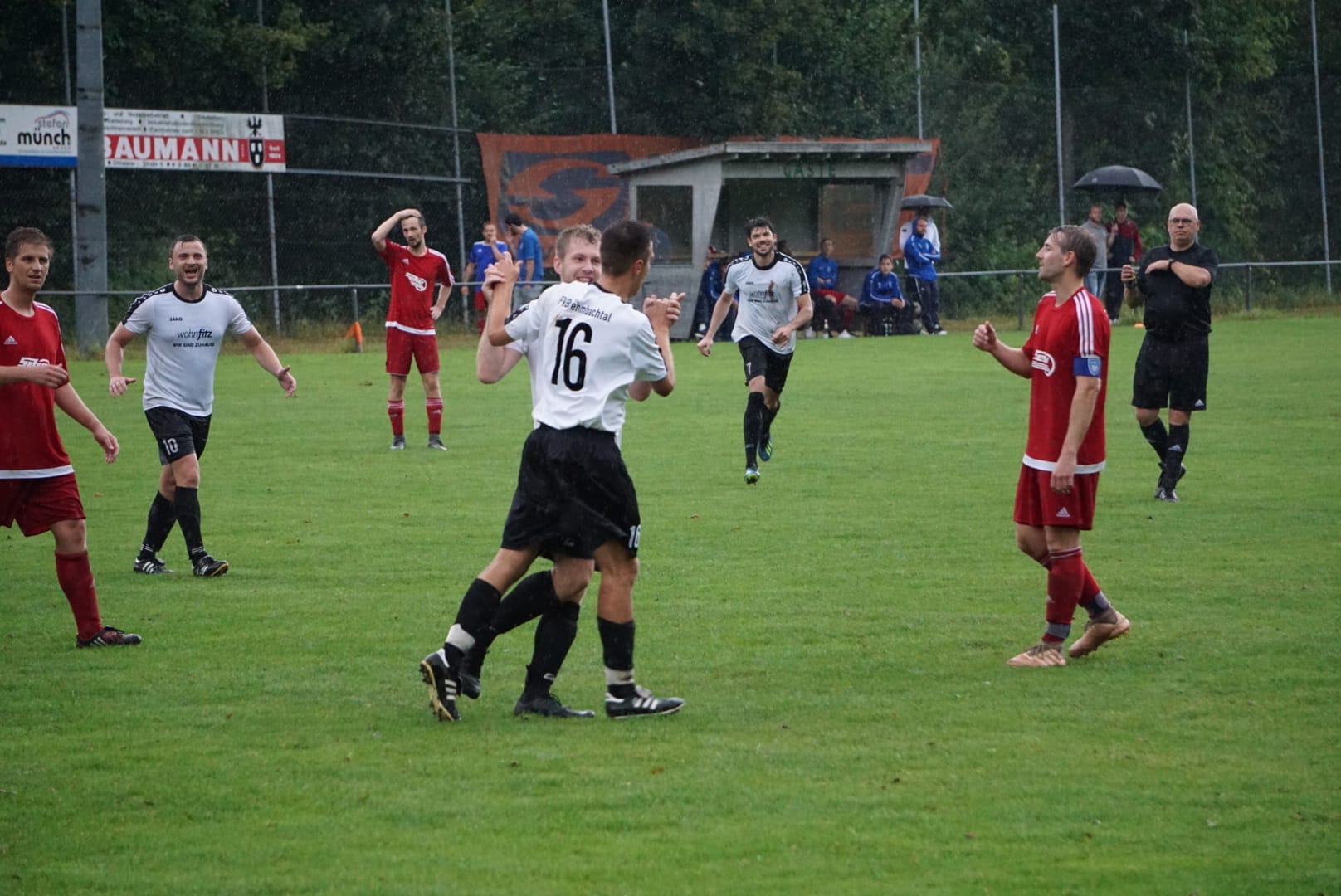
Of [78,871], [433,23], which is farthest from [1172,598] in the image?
[433,23]

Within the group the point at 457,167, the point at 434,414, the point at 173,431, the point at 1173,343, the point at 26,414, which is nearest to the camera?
the point at 26,414

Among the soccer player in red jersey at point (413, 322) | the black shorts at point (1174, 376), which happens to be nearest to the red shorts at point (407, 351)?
the soccer player in red jersey at point (413, 322)

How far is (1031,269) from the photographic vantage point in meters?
33.3

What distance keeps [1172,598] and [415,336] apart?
29.2 ft

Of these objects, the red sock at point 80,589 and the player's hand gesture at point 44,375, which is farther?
the red sock at point 80,589

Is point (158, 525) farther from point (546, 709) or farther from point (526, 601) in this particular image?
point (546, 709)

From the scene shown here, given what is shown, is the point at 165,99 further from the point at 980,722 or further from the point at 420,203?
the point at 980,722

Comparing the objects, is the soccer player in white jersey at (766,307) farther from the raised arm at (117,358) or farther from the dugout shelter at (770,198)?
the dugout shelter at (770,198)

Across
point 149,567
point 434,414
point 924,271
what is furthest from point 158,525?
point 924,271

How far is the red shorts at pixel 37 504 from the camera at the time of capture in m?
7.36

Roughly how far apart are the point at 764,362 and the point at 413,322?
3.59m

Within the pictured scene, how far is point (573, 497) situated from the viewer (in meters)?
6.00

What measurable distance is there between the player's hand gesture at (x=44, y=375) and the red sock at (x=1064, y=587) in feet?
13.8

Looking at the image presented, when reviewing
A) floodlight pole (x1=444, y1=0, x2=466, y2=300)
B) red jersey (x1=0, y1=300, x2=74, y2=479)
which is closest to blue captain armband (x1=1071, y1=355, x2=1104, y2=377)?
red jersey (x1=0, y1=300, x2=74, y2=479)
